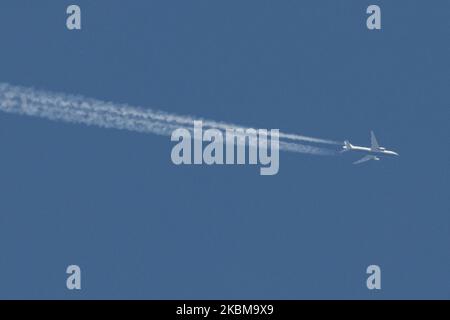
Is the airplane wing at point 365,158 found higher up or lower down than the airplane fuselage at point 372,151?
lower down

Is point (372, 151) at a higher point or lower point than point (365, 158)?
higher

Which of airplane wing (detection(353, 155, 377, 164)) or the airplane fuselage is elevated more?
the airplane fuselage

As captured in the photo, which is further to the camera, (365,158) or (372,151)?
(365,158)

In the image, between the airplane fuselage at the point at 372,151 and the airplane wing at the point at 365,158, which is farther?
the airplane wing at the point at 365,158

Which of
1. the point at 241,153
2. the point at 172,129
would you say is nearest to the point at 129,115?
the point at 172,129

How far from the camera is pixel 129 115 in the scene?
87125 millimetres

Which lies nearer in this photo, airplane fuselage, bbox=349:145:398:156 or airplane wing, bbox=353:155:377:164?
airplane fuselage, bbox=349:145:398:156
